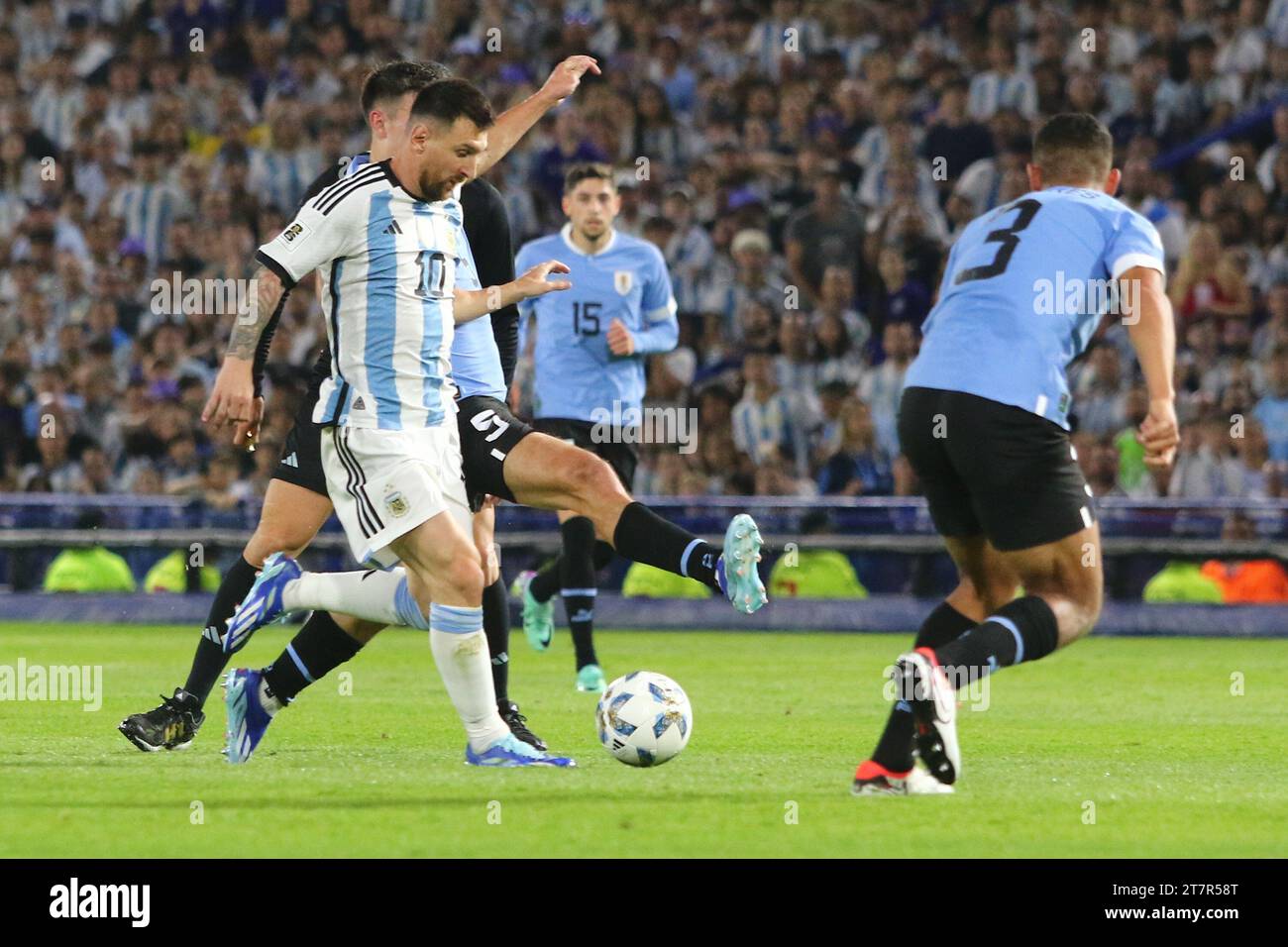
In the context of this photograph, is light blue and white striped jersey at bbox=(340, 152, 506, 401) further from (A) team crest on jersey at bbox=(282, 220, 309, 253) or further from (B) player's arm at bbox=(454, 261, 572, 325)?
(A) team crest on jersey at bbox=(282, 220, 309, 253)

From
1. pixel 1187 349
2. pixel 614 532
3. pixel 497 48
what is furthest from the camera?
pixel 497 48

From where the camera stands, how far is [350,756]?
7.43 m

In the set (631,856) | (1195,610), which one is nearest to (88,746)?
(631,856)

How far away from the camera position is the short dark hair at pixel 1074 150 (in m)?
6.61

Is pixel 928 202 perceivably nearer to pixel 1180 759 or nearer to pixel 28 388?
pixel 28 388

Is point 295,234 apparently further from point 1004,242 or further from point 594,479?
point 1004,242

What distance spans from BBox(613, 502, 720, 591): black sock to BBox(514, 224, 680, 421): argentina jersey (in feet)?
14.9

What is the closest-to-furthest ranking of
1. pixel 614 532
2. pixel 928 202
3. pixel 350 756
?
pixel 614 532, pixel 350 756, pixel 928 202

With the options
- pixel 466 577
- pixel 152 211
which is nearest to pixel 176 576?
pixel 152 211

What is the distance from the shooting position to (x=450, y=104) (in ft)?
21.7

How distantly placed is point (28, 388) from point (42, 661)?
684 centimetres

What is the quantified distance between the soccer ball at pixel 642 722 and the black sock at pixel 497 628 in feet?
3.39

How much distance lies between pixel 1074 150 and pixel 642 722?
237 centimetres

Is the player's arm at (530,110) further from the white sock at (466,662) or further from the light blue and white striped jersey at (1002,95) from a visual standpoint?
the light blue and white striped jersey at (1002,95)
